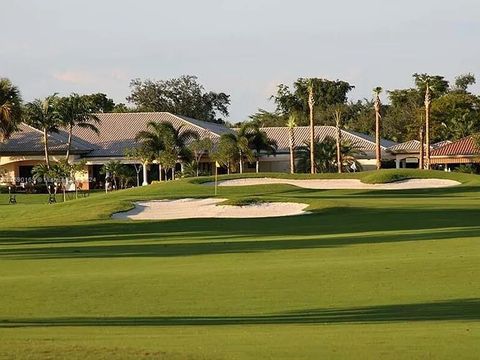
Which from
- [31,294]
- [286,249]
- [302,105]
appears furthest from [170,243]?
[302,105]

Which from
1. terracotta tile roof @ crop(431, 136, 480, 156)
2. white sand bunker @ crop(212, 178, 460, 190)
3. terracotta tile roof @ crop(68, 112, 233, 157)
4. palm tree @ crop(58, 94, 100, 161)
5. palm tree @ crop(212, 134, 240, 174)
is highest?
palm tree @ crop(58, 94, 100, 161)

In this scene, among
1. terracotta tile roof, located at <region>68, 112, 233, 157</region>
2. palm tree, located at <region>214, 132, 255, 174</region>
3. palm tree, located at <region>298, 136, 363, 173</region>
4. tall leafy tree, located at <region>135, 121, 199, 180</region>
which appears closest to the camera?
tall leafy tree, located at <region>135, 121, 199, 180</region>

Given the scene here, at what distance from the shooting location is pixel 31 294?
60.8ft

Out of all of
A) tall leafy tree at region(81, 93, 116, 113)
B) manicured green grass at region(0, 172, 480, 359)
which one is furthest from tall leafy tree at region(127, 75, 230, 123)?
manicured green grass at region(0, 172, 480, 359)

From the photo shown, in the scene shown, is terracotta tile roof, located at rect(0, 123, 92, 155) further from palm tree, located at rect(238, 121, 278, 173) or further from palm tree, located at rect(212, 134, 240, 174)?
palm tree, located at rect(238, 121, 278, 173)

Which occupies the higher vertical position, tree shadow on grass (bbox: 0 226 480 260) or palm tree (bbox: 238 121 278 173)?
palm tree (bbox: 238 121 278 173)

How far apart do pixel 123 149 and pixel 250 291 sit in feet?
249

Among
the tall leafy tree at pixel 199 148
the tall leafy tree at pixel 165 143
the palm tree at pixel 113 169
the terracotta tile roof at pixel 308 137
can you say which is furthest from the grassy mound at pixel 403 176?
the terracotta tile roof at pixel 308 137

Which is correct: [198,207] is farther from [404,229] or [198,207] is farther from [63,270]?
[63,270]

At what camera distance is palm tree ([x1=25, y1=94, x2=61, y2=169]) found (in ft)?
276

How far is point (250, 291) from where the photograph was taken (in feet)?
59.7

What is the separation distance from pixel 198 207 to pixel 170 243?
15.9 meters

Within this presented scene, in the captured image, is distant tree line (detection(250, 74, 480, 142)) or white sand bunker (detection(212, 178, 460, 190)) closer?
white sand bunker (detection(212, 178, 460, 190))

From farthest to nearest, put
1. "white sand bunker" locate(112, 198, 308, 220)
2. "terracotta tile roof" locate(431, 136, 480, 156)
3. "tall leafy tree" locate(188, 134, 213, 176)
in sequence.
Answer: "terracotta tile roof" locate(431, 136, 480, 156)
"tall leafy tree" locate(188, 134, 213, 176)
"white sand bunker" locate(112, 198, 308, 220)
